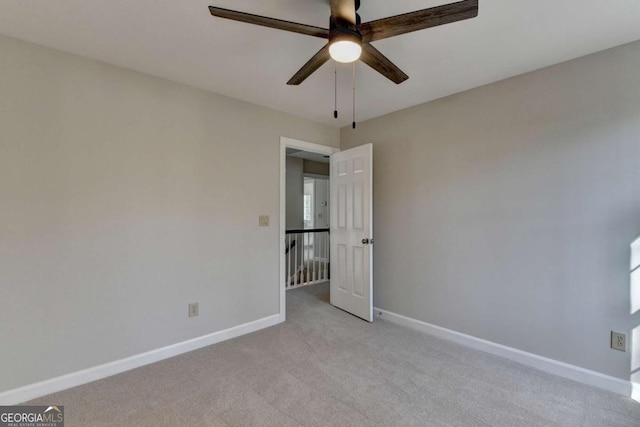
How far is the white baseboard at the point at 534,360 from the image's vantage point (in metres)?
1.97

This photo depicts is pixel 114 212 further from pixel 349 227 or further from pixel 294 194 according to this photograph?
pixel 294 194

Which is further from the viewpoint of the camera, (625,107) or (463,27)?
(625,107)

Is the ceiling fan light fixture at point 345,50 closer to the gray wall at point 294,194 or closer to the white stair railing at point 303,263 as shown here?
the white stair railing at point 303,263

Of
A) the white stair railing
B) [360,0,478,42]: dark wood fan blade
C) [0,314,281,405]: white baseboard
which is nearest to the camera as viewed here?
[360,0,478,42]: dark wood fan blade

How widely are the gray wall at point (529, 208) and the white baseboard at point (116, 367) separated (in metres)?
1.88

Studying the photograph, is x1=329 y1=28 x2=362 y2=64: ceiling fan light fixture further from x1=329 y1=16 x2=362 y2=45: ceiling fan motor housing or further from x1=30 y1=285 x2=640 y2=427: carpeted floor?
x1=30 y1=285 x2=640 y2=427: carpeted floor

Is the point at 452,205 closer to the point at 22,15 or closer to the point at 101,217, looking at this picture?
the point at 101,217

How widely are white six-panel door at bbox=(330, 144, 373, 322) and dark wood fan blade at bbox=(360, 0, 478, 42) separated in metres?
1.83

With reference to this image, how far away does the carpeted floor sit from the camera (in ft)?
5.60

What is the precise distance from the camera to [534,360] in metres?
2.28

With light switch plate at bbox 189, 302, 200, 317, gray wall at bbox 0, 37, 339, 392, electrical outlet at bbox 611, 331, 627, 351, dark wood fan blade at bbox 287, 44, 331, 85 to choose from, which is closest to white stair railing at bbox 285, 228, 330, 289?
gray wall at bbox 0, 37, 339, 392

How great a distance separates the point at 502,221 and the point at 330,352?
194 centimetres

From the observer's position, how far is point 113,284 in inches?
86.8

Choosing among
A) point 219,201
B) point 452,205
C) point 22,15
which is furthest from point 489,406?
point 22,15
